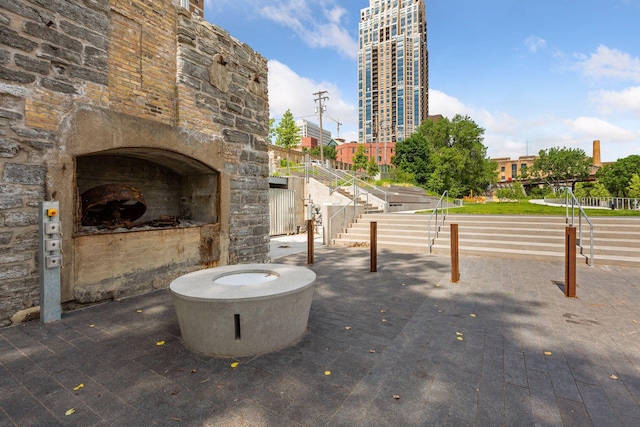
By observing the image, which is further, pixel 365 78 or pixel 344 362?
pixel 365 78

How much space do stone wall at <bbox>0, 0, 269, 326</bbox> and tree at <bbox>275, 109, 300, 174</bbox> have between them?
33468 millimetres

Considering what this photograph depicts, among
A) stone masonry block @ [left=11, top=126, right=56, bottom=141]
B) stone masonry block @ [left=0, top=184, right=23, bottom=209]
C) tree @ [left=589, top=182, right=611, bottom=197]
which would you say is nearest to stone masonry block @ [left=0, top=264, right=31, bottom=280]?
stone masonry block @ [left=0, top=184, right=23, bottom=209]

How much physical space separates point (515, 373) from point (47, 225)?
5494 millimetres

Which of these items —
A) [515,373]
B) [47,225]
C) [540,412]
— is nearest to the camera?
[540,412]

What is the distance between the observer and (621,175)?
45188 mm

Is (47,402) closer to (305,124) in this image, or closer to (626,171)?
(626,171)

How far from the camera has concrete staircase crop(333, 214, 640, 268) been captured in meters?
7.67

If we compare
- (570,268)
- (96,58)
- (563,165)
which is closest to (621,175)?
(563,165)

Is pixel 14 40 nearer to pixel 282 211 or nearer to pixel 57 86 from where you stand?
pixel 57 86

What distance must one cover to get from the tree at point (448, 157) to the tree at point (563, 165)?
21.9m

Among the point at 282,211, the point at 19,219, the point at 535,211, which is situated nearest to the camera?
the point at 19,219

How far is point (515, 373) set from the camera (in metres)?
2.70

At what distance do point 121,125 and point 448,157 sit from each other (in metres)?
37.2

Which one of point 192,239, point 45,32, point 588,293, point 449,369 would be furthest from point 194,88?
point 588,293
